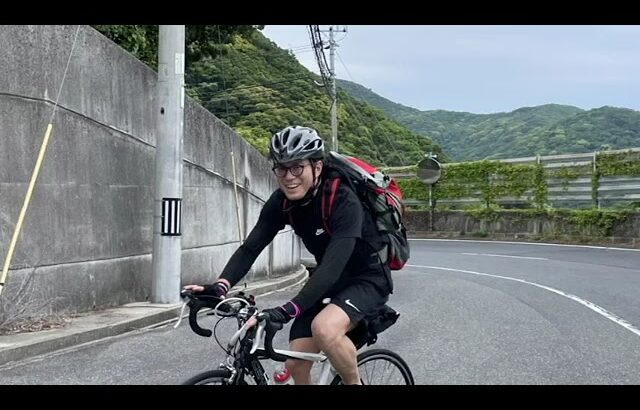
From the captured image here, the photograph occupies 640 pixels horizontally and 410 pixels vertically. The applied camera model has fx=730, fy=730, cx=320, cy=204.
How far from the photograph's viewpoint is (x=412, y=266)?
58.5 feet

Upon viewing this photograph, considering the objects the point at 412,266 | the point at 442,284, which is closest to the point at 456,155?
the point at 412,266

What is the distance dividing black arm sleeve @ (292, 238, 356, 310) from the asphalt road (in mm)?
2970

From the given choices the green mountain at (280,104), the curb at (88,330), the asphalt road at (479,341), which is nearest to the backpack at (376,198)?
the asphalt road at (479,341)

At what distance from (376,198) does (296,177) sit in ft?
1.63

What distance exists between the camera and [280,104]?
35219mm

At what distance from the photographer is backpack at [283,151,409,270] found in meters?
3.97

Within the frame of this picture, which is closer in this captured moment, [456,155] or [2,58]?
[2,58]

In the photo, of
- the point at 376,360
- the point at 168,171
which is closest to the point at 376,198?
the point at 376,360

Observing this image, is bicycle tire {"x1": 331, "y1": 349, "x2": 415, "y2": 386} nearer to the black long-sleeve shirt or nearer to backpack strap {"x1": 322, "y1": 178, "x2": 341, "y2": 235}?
the black long-sleeve shirt

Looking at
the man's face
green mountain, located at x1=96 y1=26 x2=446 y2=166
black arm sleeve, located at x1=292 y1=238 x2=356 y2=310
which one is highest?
green mountain, located at x1=96 y1=26 x2=446 y2=166

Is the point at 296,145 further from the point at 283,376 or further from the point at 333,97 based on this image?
the point at 333,97

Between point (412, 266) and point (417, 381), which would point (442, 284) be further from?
point (417, 381)

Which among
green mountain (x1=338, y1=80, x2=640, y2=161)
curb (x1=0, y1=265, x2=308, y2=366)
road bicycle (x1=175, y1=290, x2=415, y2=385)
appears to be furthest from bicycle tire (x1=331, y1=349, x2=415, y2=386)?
green mountain (x1=338, y1=80, x2=640, y2=161)
